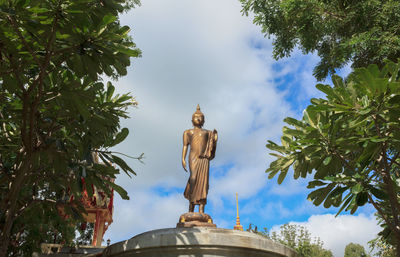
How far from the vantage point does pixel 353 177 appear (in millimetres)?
6031

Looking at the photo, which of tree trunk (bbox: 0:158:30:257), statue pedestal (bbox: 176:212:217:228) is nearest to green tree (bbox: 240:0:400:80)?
statue pedestal (bbox: 176:212:217:228)

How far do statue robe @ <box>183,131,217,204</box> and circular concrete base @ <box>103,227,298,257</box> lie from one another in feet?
4.61

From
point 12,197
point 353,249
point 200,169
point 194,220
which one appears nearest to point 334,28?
point 200,169

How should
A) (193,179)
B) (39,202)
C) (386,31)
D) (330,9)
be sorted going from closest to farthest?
(39,202) < (193,179) < (386,31) < (330,9)

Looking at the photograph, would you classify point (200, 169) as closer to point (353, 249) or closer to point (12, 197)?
point (12, 197)

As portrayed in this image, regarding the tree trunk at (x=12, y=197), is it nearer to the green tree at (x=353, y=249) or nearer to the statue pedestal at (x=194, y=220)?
the statue pedestal at (x=194, y=220)

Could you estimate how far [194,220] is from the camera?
718cm

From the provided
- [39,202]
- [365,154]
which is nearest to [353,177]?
[365,154]

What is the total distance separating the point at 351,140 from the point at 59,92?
14.5 feet

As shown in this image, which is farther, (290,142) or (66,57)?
(290,142)

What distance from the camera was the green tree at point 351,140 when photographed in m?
5.29

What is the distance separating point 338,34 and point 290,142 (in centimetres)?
752

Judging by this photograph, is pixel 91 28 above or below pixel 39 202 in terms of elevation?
above

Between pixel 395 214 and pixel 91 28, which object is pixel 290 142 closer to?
pixel 395 214
